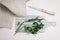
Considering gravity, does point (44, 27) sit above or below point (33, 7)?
below

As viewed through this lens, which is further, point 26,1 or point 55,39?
point 26,1

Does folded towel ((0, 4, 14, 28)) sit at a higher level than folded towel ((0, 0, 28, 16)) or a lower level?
lower

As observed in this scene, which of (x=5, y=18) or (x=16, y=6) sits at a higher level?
(x=16, y=6)

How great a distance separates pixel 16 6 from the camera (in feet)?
4.21

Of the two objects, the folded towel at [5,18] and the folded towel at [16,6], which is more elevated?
the folded towel at [16,6]

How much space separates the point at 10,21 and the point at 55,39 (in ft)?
1.43

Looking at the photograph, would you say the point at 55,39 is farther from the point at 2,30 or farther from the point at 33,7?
the point at 2,30

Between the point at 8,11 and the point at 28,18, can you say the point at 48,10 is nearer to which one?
the point at 28,18

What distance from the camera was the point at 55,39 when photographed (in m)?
1.22

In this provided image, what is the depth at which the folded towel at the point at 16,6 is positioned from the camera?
127 cm

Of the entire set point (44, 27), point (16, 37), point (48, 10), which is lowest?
point (16, 37)

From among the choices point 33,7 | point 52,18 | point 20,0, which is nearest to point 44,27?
point 52,18

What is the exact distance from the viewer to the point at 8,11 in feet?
4.25

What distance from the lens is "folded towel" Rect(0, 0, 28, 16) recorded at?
127 centimetres
